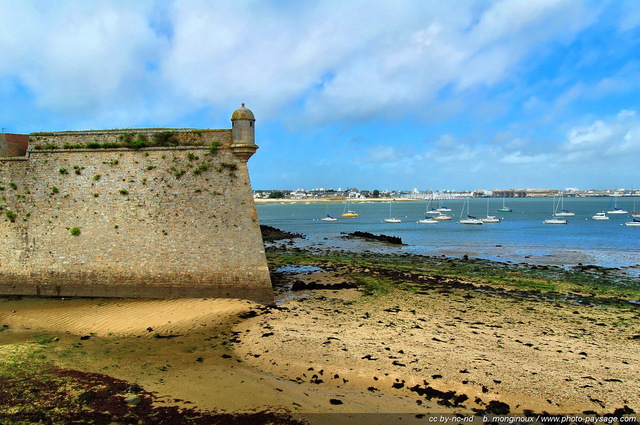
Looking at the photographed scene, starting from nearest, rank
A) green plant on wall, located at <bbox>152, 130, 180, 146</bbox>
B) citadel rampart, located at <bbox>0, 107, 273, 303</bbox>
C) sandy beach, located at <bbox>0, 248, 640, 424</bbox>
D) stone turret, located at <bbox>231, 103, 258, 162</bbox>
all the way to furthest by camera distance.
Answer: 1. sandy beach, located at <bbox>0, 248, 640, 424</bbox>
2. stone turret, located at <bbox>231, 103, 258, 162</bbox>
3. citadel rampart, located at <bbox>0, 107, 273, 303</bbox>
4. green plant on wall, located at <bbox>152, 130, 180, 146</bbox>

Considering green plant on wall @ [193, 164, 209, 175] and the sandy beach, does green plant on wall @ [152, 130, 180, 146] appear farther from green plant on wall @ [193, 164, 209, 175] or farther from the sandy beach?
the sandy beach

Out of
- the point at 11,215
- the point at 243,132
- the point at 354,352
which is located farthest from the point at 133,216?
the point at 354,352

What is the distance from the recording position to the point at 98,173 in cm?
1650

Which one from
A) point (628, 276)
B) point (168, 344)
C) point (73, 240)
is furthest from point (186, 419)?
point (628, 276)

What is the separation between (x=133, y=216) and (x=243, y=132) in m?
5.62

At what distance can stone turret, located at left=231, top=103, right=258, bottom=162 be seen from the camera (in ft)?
51.3

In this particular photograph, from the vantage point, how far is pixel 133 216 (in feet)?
53.3

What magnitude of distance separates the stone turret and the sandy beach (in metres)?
5.91

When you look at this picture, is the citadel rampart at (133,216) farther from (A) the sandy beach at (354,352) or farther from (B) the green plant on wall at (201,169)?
(A) the sandy beach at (354,352)

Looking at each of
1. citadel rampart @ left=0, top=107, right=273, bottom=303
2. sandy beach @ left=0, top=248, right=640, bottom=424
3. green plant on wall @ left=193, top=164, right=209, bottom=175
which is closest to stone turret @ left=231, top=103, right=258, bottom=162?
citadel rampart @ left=0, top=107, right=273, bottom=303

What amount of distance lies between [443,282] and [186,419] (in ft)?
56.0

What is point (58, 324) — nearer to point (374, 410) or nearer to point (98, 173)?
point (98, 173)

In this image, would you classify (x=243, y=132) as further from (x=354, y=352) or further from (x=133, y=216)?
(x=354, y=352)

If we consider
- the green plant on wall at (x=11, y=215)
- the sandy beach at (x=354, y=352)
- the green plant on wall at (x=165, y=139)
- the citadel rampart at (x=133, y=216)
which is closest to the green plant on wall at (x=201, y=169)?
the citadel rampart at (x=133, y=216)
